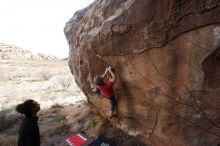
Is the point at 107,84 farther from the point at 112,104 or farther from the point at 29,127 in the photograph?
the point at 29,127

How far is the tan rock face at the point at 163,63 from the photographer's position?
475 centimetres

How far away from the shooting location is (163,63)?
5.35 m

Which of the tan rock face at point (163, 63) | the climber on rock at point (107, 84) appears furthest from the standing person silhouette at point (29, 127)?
the tan rock face at point (163, 63)

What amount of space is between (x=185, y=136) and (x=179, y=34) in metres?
2.01

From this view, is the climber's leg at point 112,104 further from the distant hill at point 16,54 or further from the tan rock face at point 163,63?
the distant hill at point 16,54

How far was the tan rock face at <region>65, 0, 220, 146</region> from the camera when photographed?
4.75 m

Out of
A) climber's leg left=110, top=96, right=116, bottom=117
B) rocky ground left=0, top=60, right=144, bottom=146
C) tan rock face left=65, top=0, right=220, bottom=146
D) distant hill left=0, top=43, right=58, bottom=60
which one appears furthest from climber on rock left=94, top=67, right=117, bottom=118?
distant hill left=0, top=43, right=58, bottom=60

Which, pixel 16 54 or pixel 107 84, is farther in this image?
pixel 16 54

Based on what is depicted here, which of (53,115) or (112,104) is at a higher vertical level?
(112,104)

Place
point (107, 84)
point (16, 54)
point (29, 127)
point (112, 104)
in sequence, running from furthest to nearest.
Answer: point (16, 54) < point (112, 104) < point (107, 84) < point (29, 127)

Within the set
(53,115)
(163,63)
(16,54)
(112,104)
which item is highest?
(163,63)

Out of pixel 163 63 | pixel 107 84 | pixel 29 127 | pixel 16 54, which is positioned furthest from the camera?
pixel 16 54

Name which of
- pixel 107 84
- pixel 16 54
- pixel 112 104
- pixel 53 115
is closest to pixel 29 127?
pixel 107 84

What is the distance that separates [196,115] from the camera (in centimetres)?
520
